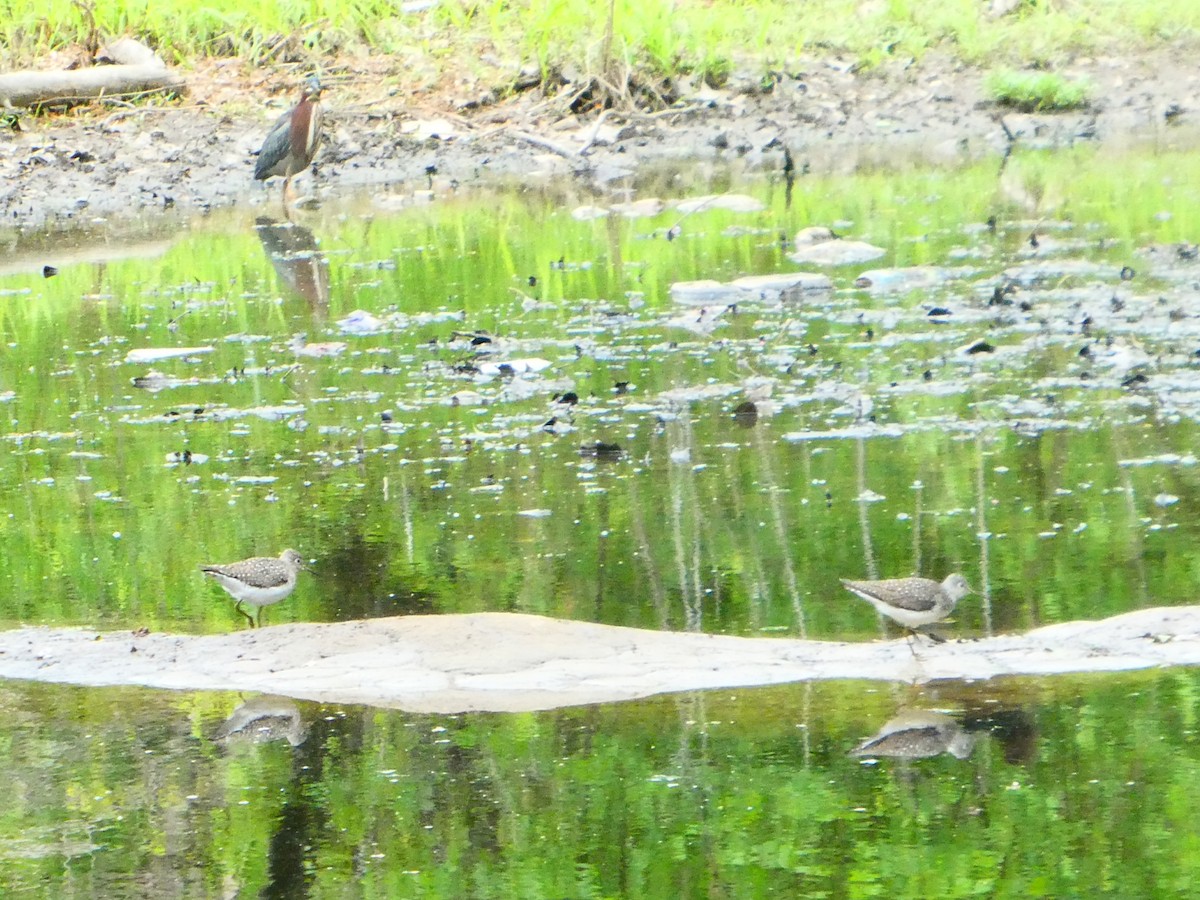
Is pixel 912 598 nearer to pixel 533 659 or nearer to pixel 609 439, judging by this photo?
pixel 533 659

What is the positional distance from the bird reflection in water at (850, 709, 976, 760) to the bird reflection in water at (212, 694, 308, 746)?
1528mm

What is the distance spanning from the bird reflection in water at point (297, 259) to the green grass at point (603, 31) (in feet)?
17.4

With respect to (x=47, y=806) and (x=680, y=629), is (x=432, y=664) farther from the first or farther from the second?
(x=47, y=806)

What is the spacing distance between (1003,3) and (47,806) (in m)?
20.6

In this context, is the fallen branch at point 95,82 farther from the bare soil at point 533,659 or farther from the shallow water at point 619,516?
the bare soil at point 533,659

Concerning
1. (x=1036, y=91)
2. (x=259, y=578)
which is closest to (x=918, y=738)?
(x=259, y=578)

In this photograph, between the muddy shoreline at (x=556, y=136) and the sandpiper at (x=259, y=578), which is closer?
the sandpiper at (x=259, y=578)

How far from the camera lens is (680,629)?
606 cm

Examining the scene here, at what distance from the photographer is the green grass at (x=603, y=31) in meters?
20.9

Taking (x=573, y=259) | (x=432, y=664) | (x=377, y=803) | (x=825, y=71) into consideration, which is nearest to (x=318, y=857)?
(x=377, y=803)

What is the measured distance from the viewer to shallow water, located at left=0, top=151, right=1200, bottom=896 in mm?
4504

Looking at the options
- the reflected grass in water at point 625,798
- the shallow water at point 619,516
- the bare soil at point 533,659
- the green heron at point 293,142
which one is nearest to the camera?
the reflected grass in water at point 625,798

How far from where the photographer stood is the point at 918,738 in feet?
16.3

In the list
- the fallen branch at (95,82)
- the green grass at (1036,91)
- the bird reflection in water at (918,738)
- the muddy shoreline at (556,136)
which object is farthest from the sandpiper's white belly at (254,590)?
the green grass at (1036,91)
